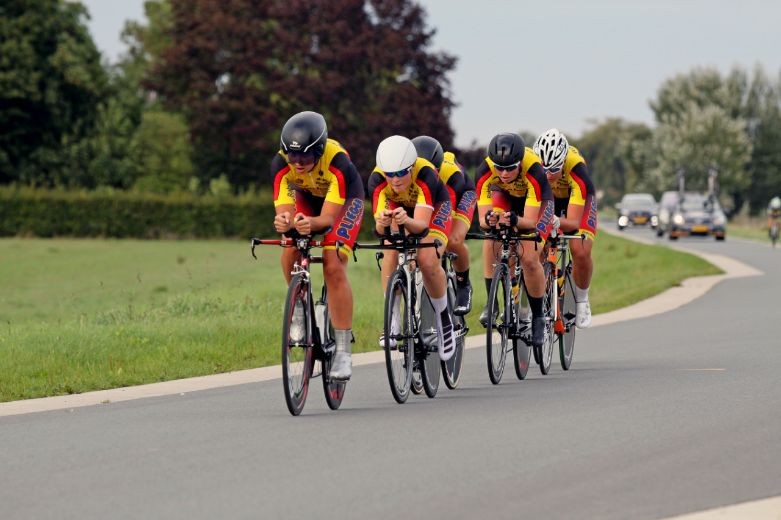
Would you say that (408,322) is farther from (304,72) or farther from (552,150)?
(304,72)

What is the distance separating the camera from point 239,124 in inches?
2908

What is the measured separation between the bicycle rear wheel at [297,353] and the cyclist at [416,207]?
2.23 ft

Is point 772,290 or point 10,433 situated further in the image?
point 772,290

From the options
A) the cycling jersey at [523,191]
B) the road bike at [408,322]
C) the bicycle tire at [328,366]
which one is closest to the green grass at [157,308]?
the bicycle tire at [328,366]

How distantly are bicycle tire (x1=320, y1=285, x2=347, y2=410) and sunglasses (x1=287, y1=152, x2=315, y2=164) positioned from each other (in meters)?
1.03

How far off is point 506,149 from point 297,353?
308 cm

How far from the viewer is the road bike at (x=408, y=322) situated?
11.9 metres

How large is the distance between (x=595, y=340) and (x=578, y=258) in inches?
102

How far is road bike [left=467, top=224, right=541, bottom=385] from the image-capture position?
13.5 m

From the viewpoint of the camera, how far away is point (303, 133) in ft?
36.0

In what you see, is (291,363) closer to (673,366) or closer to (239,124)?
(673,366)

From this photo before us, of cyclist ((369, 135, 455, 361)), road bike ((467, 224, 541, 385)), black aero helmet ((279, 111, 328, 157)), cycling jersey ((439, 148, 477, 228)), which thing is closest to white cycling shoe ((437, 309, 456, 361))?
cyclist ((369, 135, 455, 361))

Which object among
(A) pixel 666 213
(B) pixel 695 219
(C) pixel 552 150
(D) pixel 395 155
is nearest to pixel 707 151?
(A) pixel 666 213

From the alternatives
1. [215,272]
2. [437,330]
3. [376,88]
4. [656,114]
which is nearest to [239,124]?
[376,88]
